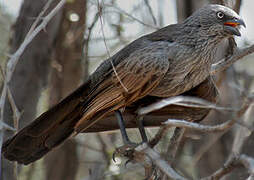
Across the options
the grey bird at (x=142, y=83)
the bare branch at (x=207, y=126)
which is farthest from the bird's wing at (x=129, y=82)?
the bare branch at (x=207, y=126)

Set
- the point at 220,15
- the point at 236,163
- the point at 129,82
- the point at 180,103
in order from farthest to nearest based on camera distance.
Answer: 1. the point at 220,15
2. the point at 129,82
3. the point at 180,103
4. the point at 236,163

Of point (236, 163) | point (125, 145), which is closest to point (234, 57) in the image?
point (125, 145)

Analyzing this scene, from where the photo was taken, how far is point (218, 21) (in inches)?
193

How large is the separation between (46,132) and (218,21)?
78.0 inches

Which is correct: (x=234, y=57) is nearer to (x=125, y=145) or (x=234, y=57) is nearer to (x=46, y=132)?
(x=125, y=145)

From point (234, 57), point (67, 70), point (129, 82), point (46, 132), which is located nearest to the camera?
point (234, 57)

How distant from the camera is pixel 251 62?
391 inches

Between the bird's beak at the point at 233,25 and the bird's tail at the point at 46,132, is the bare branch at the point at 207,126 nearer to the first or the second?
the bird's beak at the point at 233,25

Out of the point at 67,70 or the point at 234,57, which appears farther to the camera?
the point at 67,70

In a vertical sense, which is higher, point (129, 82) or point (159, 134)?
point (129, 82)

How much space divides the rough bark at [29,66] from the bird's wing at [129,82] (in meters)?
1.56

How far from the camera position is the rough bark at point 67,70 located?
6.98 metres

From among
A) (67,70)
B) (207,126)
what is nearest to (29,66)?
(67,70)

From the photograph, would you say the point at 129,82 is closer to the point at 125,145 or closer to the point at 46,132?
the point at 125,145
